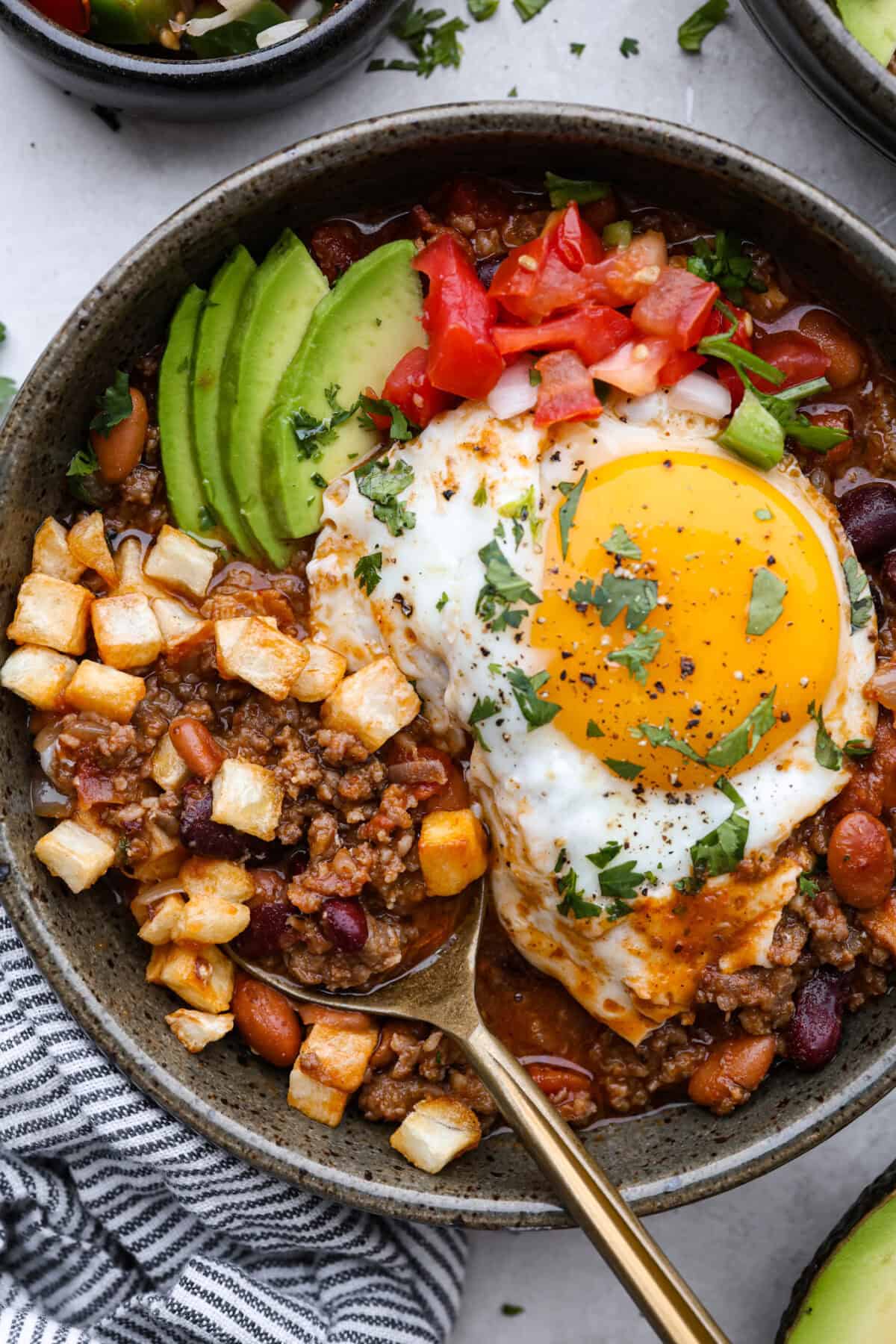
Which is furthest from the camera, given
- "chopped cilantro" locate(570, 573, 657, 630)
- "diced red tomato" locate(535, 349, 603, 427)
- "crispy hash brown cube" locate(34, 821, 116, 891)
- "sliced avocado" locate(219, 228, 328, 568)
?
"sliced avocado" locate(219, 228, 328, 568)

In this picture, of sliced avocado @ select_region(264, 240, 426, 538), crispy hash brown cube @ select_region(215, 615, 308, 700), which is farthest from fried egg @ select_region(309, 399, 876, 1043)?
crispy hash brown cube @ select_region(215, 615, 308, 700)

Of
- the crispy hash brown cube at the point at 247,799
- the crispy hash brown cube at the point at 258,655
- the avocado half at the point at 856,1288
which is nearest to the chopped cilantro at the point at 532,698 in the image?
the crispy hash brown cube at the point at 258,655

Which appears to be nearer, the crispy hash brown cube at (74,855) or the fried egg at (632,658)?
the fried egg at (632,658)

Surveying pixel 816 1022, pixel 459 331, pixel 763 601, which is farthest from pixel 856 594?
pixel 459 331

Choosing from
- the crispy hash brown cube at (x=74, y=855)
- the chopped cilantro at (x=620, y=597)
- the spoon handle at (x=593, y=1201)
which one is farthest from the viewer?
the crispy hash brown cube at (x=74, y=855)

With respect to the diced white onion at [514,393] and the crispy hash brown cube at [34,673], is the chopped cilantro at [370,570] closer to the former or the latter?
the diced white onion at [514,393]

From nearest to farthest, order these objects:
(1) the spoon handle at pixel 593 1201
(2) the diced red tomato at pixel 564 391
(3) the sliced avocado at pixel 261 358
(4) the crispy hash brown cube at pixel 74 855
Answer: (1) the spoon handle at pixel 593 1201 → (2) the diced red tomato at pixel 564 391 → (4) the crispy hash brown cube at pixel 74 855 → (3) the sliced avocado at pixel 261 358

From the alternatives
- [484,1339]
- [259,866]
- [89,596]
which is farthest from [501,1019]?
[89,596]

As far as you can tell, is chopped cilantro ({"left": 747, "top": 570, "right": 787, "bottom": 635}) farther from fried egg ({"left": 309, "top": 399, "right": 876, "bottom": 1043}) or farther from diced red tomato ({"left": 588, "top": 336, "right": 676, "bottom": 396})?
diced red tomato ({"left": 588, "top": 336, "right": 676, "bottom": 396})
